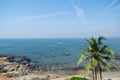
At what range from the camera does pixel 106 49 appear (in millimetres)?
33531

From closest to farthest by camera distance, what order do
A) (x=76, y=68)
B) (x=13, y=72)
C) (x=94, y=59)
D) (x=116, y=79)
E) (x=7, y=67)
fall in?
(x=94, y=59) < (x=116, y=79) < (x=13, y=72) < (x=7, y=67) < (x=76, y=68)

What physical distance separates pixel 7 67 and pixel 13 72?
5.48m

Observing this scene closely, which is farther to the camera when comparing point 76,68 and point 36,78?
point 76,68

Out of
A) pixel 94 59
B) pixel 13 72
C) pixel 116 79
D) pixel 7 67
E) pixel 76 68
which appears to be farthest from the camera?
pixel 76 68

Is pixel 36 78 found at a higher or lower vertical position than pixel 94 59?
lower

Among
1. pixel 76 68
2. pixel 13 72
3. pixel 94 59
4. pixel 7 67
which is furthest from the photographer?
pixel 76 68

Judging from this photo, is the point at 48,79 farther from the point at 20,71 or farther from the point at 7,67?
the point at 7,67

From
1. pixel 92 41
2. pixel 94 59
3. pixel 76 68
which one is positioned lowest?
pixel 76 68

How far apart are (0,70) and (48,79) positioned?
1819cm

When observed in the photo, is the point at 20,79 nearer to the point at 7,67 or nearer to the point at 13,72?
the point at 13,72

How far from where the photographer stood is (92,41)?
112ft

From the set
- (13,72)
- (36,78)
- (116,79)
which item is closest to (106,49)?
(116,79)

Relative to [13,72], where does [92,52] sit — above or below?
above

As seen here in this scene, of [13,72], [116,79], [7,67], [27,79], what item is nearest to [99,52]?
[116,79]
